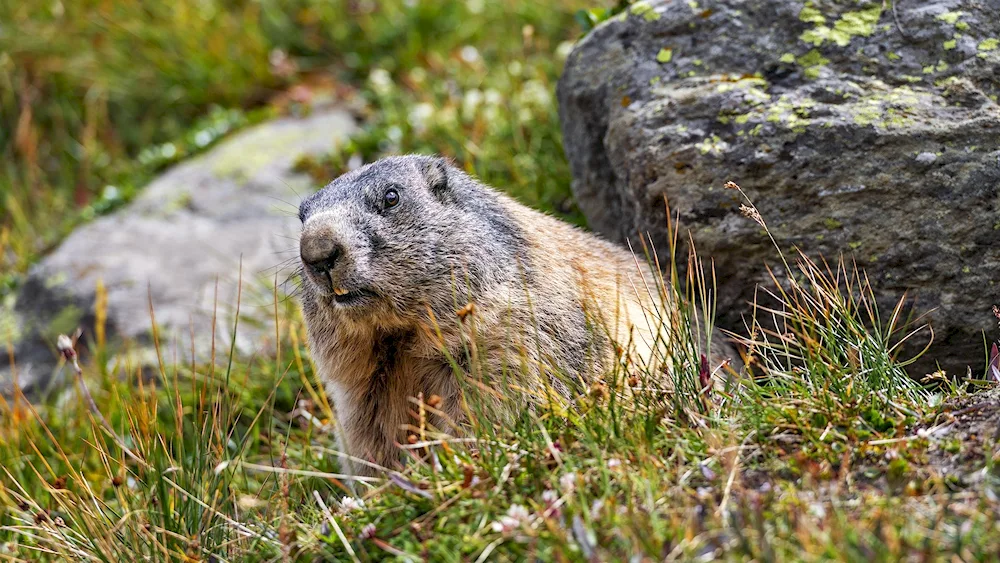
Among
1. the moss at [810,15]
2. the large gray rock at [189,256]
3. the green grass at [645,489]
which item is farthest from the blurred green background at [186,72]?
the green grass at [645,489]

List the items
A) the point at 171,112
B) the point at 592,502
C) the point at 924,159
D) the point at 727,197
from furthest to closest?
the point at 171,112
the point at 727,197
the point at 924,159
the point at 592,502

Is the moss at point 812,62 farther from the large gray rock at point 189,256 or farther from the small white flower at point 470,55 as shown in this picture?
the small white flower at point 470,55

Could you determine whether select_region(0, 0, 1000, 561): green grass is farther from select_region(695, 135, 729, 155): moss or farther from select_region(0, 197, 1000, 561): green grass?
select_region(695, 135, 729, 155): moss

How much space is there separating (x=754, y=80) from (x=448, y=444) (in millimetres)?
2782

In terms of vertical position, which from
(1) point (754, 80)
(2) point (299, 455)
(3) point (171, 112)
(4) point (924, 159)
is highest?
(3) point (171, 112)

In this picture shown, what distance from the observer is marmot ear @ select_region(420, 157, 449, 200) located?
4846 millimetres

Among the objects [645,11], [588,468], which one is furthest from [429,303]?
[645,11]

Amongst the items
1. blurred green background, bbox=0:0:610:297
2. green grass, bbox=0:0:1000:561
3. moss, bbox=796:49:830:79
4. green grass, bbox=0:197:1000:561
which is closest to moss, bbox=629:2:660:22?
green grass, bbox=0:0:1000:561

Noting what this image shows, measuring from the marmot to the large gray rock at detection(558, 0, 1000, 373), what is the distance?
73 cm

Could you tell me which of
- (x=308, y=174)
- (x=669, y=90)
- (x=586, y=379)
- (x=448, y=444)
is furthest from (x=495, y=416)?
(x=308, y=174)

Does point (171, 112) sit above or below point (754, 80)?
above

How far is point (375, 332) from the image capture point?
181 inches

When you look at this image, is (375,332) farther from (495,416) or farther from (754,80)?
(754,80)

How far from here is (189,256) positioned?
834cm
